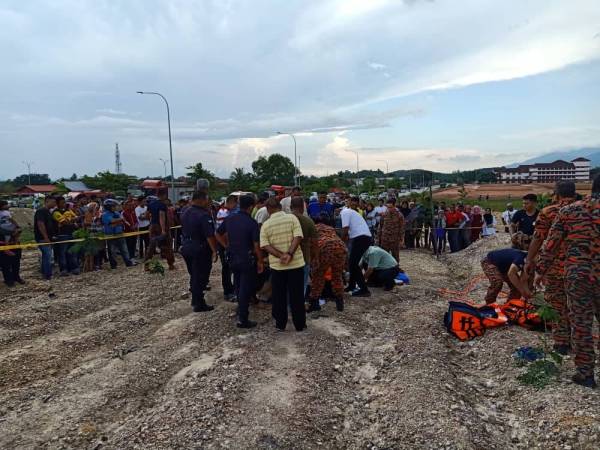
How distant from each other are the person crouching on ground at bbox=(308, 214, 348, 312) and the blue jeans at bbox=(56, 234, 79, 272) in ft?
21.1

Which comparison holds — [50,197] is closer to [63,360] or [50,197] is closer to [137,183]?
[63,360]

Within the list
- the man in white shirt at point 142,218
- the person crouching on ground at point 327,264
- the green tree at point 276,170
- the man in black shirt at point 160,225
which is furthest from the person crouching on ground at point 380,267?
the green tree at point 276,170

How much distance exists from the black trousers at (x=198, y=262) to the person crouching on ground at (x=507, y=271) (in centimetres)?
425

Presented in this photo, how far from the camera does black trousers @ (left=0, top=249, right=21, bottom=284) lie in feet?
31.0

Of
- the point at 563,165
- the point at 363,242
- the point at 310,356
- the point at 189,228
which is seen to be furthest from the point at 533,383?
the point at 563,165

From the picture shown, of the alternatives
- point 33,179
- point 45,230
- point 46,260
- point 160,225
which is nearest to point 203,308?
point 160,225

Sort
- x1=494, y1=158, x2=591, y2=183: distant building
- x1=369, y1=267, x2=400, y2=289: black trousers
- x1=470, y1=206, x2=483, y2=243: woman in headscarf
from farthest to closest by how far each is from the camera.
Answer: x1=494, y1=158, x2=591, y2=183: distant building → x1=470, y1=206, x2=483, y2=243: woman in headscarf → x1=369, y1=267, x2=400, y2=289: black trousers

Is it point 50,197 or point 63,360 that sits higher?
point 50,197

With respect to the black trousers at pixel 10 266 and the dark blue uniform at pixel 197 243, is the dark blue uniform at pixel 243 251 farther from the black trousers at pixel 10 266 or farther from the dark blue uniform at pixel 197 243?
the black trousers at pixel 10 266

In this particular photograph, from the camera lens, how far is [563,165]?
121m

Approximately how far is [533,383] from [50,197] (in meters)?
10.0

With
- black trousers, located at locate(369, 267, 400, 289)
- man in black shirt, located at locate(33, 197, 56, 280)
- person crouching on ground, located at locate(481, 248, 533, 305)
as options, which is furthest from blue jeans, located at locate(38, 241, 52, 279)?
person crouching on ground, located at locate(481, 248, 533, 305)

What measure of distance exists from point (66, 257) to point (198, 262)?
5471 millimetres

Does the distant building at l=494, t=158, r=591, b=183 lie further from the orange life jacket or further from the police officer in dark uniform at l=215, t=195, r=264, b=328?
the police officer in dark uniform at l=215, t=195, r=264, b=328
